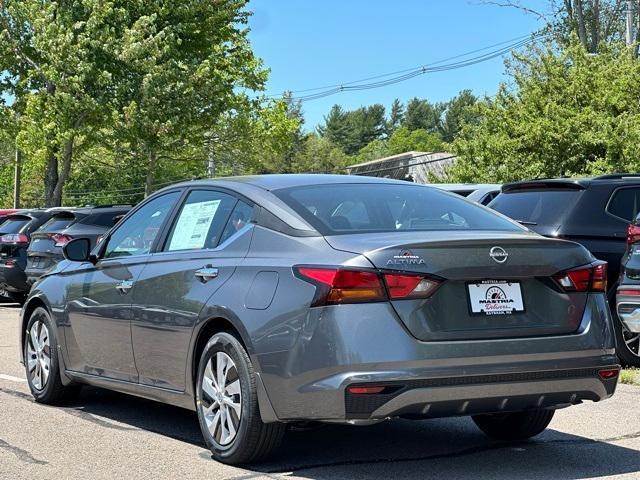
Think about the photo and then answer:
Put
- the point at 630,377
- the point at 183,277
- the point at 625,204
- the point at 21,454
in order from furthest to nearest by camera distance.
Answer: the point at 625,204, the point at 630,377, the point at 183,277, the point at 21,454

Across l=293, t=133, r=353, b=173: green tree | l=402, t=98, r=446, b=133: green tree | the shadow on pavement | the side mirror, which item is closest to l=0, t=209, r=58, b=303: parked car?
the side mirror

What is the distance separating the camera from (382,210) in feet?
20.4

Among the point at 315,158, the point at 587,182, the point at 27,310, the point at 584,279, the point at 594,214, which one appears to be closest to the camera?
the point at 584,279

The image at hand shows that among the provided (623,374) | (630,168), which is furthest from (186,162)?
(623,374)

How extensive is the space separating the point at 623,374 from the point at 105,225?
9.30m

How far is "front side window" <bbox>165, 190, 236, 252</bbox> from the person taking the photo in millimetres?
6504

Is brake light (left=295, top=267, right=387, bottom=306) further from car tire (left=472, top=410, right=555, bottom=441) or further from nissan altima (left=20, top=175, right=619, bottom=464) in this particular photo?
car tire (left=472, top=410, right=555, bottom=441)

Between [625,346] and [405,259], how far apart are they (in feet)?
17.5

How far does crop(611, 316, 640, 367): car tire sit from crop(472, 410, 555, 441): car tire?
11.7 feet

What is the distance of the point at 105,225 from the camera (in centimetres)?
1658

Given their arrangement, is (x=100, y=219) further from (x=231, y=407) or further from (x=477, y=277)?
(x=477, y=277)

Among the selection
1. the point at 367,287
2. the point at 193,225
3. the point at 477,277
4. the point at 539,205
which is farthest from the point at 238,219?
the point at 539,205

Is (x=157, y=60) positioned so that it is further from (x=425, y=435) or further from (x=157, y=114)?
(x=425, y=435)

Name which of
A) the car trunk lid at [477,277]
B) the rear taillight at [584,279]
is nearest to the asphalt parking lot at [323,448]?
the car trunk lid at [477,277]
